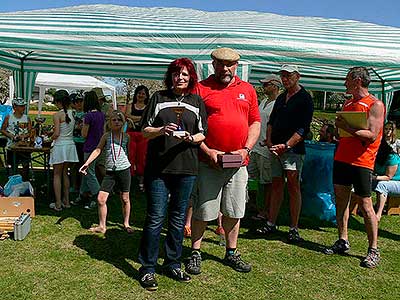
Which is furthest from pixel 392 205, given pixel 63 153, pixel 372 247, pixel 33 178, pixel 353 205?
pixel 33 178

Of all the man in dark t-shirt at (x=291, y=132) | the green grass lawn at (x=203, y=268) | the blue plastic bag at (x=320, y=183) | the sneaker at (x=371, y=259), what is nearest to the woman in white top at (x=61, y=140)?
the green grass lawn at (x=203, y=268)

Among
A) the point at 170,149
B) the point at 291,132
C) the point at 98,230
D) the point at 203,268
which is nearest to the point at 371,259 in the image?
the point at 291,132

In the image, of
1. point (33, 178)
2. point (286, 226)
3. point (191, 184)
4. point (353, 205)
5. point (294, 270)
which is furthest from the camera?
point (33, 178)

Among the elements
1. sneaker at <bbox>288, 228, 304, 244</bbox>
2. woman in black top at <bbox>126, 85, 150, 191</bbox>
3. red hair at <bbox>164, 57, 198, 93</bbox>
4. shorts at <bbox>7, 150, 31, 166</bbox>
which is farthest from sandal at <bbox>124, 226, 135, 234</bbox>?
shorts at <bbox>7, 150, 31, 166</bbox>

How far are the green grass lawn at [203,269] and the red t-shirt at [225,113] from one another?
1.04 metres

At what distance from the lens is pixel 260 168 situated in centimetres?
492

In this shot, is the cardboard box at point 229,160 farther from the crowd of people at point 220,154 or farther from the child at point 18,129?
the child at point 18,129

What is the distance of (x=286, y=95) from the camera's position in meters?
4.20

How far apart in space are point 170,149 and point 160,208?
43 cm

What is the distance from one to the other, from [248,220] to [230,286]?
190cm

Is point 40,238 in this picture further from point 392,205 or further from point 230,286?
point 392,205

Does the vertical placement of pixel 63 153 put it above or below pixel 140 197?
above

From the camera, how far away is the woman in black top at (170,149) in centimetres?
301

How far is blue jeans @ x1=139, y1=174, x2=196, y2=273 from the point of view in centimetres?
307
